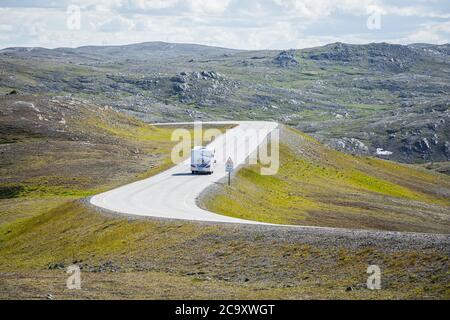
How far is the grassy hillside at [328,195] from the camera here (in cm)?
6144

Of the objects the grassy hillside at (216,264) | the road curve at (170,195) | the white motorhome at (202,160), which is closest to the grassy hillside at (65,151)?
the road curve at (170,195)

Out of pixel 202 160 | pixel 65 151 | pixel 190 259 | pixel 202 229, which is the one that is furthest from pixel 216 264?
pixel 65 151

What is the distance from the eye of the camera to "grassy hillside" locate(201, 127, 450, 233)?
61.4 meters

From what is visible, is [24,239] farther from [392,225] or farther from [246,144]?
[246,144]

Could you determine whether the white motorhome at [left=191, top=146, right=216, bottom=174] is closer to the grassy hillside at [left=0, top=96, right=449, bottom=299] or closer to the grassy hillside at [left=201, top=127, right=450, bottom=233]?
the grassy hillside at [left=201, top=127, right=450, bottom=233]

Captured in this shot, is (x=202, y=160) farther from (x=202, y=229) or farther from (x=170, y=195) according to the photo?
(x=202, y=229)

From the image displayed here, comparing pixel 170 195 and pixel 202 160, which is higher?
pixel 202 160

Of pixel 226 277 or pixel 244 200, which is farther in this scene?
pixel 244 200

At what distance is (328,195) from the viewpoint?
79500 mm

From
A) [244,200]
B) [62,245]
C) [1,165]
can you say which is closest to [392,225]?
[244,200]

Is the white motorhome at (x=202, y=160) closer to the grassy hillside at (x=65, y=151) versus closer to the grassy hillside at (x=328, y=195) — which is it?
the grassy hillside at (x=328, y=195)

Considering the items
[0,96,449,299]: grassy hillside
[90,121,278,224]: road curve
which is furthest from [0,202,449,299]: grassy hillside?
[90,121,278,224]: road curve

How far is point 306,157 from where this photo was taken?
10362 centimetres

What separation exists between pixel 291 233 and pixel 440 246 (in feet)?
29.3
